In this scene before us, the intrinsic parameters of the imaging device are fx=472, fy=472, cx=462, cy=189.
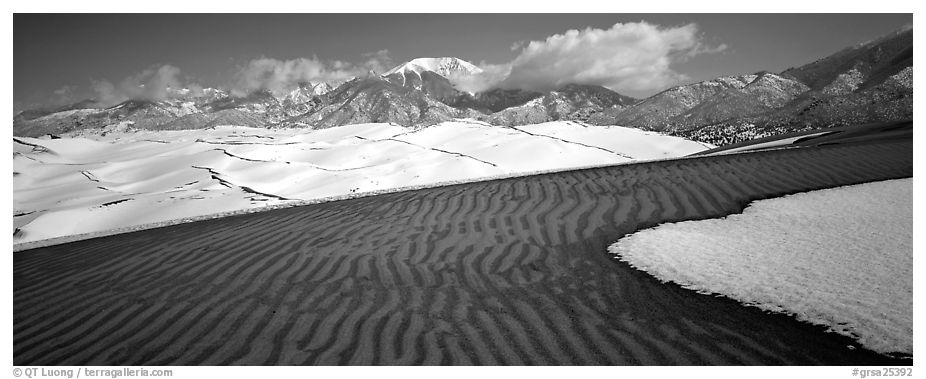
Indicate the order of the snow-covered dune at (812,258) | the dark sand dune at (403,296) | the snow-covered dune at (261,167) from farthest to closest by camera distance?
the snow-covered dune at (261,167), the snow-covered dune at (812,258), the dark sand dune at (403,296)

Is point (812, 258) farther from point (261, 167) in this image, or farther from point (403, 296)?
point (261, 167)

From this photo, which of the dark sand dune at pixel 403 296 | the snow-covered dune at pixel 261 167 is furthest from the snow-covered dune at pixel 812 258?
the snow-covered dune at pixel 261 167

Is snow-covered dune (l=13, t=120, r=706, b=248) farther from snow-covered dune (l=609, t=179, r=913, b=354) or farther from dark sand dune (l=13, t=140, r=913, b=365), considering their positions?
snow-covered dune (l=609, t=179, r=913, b=354)

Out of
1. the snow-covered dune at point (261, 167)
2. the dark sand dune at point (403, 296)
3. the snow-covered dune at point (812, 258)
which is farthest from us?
the snow-covered dune at point (261, 167)

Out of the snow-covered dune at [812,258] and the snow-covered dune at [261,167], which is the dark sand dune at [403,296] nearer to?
the snow-covered dune at [812,258]

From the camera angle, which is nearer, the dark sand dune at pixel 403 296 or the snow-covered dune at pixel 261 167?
the dark sand dune at pixel 403 296

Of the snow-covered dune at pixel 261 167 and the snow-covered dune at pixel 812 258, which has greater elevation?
the snow-covered dune at pixel 261 167
